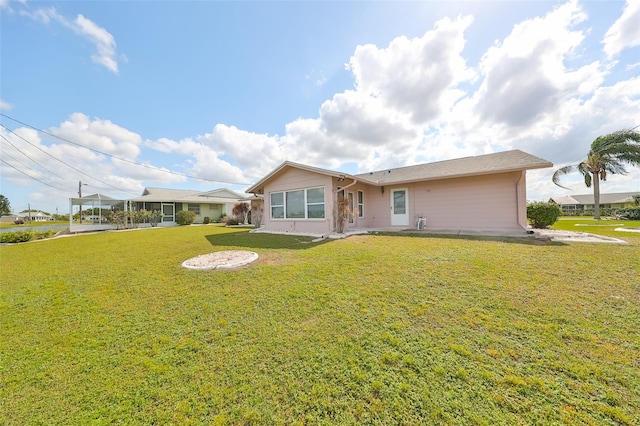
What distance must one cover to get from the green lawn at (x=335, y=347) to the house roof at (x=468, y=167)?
15.9 feet

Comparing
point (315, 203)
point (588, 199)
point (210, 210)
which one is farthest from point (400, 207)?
point (588, 199)

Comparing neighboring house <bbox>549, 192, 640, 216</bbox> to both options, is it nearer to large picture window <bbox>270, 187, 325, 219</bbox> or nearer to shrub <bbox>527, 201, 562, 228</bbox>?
shrub <bbox>527, 201, 562, 228</bbox>

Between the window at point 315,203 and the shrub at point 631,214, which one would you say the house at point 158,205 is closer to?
the window at point 315,203

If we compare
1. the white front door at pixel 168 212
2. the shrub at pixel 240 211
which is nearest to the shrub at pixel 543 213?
the shrub at pixel 240 211

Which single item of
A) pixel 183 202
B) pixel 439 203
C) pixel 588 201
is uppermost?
pixel 183 202

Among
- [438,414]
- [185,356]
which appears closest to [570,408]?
[438,414]

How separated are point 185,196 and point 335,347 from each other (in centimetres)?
2815

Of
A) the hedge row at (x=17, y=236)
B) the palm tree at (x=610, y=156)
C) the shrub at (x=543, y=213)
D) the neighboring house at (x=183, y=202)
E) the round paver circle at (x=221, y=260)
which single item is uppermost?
the palm tree at (x=610, y=156)

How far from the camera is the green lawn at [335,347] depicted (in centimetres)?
179

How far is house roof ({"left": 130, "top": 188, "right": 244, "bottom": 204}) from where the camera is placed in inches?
899

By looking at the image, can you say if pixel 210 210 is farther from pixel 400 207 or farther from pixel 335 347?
pixel 335 347

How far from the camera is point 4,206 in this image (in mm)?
42250

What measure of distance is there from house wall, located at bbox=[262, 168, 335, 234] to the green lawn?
5606 mm

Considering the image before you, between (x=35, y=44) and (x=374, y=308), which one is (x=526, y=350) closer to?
(x=374, y=308)
